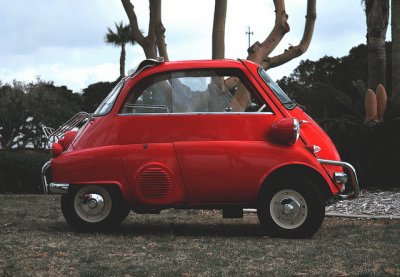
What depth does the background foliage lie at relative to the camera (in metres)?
13.7

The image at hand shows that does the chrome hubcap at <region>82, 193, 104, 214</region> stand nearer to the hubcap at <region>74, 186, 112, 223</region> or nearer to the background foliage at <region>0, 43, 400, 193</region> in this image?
the hubcap at <region>74, 186, 112, 223</region>

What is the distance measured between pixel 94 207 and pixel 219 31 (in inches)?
286

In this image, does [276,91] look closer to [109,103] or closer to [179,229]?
[109,103]

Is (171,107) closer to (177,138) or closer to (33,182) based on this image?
(177,138)

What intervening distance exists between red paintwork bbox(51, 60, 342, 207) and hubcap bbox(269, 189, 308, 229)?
0.23 m

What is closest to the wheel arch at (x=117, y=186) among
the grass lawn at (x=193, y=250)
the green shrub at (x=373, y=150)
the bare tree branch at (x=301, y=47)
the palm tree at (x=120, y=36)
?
the grass lawn at (x=193, y=250)

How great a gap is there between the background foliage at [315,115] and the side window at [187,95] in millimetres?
5826

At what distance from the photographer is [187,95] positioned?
24.6 feet

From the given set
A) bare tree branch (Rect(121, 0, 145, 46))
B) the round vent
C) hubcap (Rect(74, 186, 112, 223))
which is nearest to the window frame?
the round vent

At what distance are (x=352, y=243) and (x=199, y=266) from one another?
211 centimetres

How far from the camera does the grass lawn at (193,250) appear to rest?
547cm

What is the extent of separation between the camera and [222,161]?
725cm

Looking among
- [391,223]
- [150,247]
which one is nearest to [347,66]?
[391,223]

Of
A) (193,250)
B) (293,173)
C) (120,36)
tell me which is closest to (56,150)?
(193,250)
